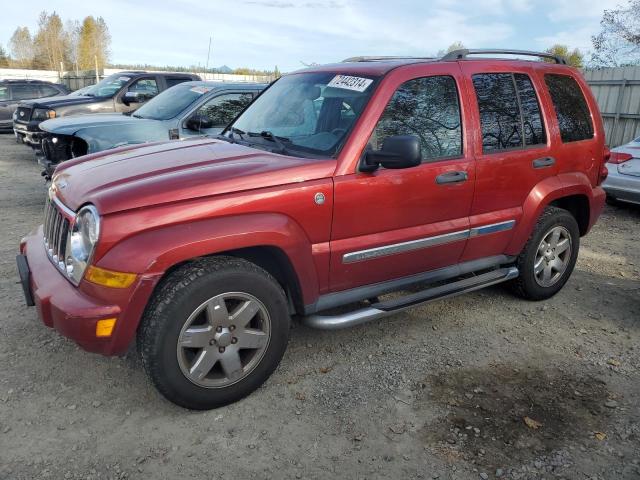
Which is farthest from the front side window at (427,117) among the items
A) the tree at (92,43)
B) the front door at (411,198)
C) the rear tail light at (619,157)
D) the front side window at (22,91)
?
the tree at (92,43)

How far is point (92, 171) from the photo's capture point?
3.19m

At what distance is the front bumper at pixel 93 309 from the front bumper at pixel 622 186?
713cm

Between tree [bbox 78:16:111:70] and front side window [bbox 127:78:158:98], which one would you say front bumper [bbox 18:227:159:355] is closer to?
front side window [bbox 127:78:158:98]

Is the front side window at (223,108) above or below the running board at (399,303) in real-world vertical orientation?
above

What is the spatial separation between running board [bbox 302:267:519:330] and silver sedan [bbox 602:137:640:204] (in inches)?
171

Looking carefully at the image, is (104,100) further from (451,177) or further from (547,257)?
(547,257)

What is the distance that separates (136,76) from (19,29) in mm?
79769

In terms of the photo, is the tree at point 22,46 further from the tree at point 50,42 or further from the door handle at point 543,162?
the door handle at point 543,162

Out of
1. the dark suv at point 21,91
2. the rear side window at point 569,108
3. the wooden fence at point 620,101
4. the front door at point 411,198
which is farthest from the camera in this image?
the dark suv at point 21,91

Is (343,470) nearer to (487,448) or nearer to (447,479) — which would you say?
(447,479)

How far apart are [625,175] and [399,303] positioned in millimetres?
5703

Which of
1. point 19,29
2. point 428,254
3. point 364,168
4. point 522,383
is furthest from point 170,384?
point 19,29

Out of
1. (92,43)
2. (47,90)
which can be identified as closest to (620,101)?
(47,90)

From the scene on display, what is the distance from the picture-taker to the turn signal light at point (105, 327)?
102 inches
